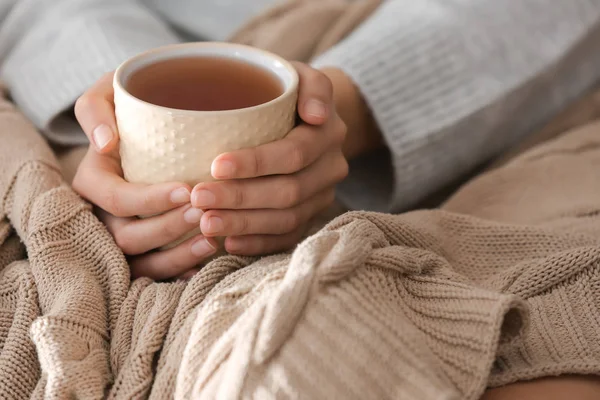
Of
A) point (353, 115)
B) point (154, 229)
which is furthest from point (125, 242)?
point (353, 115)

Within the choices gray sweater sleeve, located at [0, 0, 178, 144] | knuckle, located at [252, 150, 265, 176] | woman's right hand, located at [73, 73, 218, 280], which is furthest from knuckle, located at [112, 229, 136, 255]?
gray sweater sleeve, located at [0, 0, 178, 144]

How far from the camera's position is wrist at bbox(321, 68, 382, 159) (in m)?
0.64

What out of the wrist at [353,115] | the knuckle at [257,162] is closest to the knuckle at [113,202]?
the knuckle at [257,162]

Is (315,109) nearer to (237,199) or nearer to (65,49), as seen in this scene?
(237,199)

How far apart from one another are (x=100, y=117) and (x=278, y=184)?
0.44ft

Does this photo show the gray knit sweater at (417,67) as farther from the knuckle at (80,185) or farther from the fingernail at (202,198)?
the fingernail at (202,198)

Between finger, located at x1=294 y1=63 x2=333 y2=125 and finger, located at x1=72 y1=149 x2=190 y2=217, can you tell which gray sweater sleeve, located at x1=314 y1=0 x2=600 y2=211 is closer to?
finger, located at x1=294 y1=63 x2=333 y2=125

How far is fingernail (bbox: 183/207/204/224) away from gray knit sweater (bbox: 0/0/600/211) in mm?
260

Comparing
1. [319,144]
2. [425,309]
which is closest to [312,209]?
[319,144]

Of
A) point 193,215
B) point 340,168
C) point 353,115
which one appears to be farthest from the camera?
point 353,115

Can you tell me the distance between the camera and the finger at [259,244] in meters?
0.44

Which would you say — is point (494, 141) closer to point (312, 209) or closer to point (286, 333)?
point (312, 209)

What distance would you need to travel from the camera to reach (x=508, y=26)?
0.72 meters

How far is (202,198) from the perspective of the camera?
41cm
